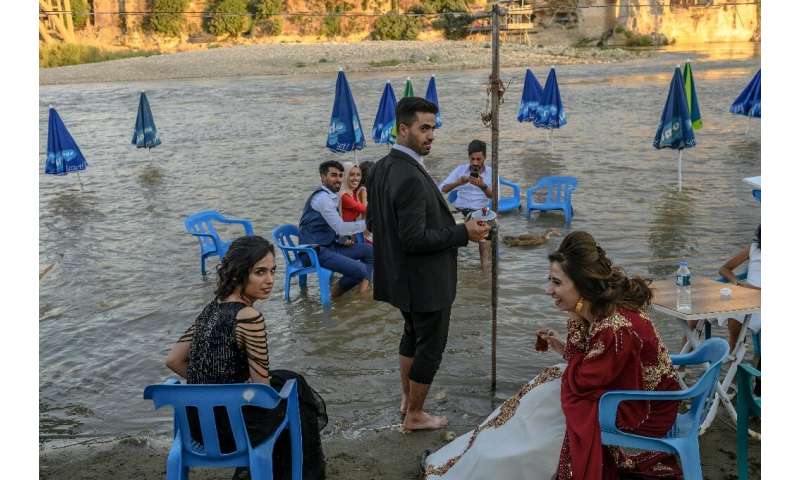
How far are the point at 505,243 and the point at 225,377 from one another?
6.18 meters

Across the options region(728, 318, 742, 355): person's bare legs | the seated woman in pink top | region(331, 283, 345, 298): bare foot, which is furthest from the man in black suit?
region(331, 283, 345, 298): bare foot

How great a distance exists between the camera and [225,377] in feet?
11.4

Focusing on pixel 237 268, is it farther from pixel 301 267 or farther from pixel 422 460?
pixel 301 267

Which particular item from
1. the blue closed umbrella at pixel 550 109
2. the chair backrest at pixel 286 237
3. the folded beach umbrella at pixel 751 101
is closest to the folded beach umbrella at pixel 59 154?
the chair backrest at pixel 286 237

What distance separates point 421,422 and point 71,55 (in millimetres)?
53830

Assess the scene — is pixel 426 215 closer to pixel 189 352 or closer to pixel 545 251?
pixel 189 352

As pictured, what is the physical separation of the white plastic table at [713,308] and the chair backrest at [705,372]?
376mm

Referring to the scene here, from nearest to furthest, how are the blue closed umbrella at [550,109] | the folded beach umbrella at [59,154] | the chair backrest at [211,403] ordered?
the chair backrest at [211,403] → the folded beach umbrella at [59,154] → the blue closed umbrella at [550,109]

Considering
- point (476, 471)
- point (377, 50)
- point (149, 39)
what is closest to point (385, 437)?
point (476, 471)

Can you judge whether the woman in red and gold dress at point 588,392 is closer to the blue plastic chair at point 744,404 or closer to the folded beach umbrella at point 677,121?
the blue plastic chair at point 744,404

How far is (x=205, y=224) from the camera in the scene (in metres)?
8.81

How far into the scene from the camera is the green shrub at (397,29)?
6303cm

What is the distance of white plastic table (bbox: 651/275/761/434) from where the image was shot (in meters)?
4.17

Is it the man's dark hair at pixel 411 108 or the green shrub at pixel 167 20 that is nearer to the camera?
the man's dark hair at pixel 411 108
